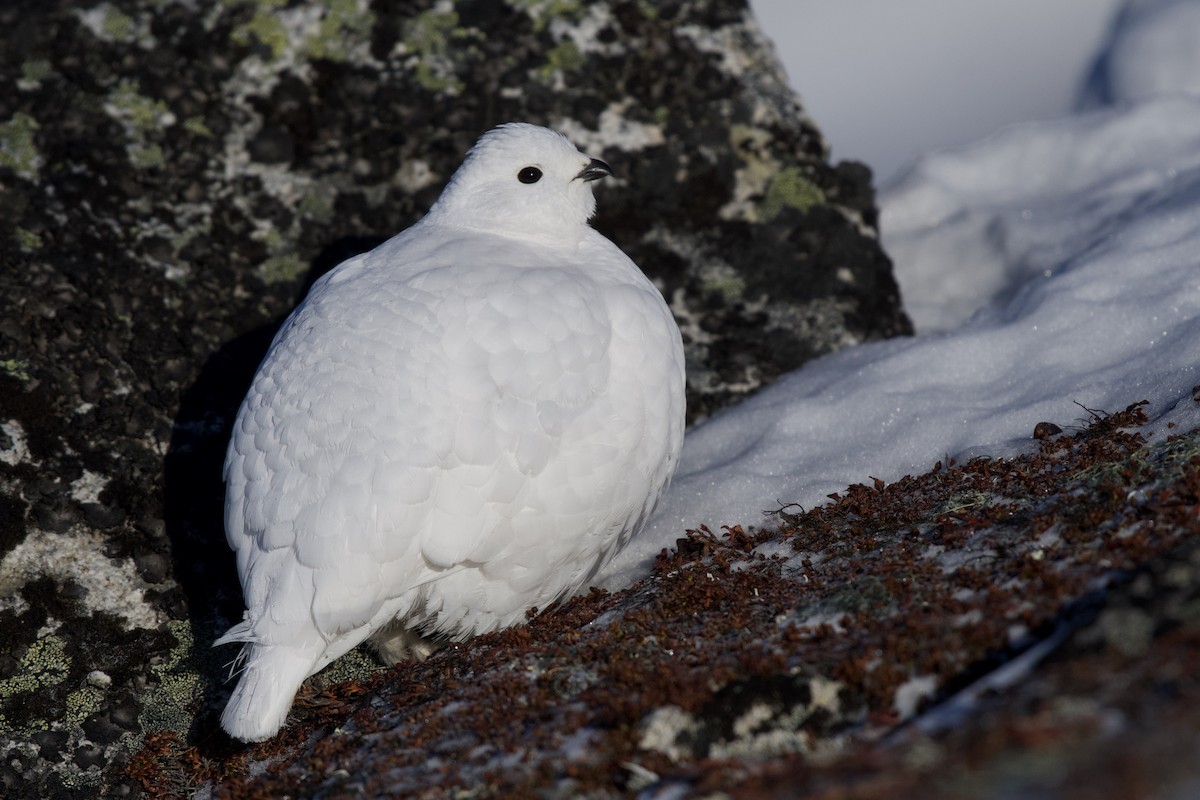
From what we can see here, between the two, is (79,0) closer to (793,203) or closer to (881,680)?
(793,203)

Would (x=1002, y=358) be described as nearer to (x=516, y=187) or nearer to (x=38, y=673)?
(x=516, y=187)

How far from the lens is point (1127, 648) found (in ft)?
6.86

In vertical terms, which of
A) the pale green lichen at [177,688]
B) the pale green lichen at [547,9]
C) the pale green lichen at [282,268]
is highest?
the pale green lichen at [547,9]

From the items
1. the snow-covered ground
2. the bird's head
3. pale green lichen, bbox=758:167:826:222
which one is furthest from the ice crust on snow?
the bird's head

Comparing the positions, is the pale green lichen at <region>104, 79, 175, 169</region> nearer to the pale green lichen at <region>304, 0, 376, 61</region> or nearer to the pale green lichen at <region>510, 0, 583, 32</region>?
the pale green lichen at <region>304, 0, 376, 61</region>

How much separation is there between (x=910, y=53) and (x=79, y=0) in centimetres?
809

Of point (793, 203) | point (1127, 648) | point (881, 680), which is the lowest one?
point (881, 680)

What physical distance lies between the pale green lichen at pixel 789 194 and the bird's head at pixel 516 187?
1.81m

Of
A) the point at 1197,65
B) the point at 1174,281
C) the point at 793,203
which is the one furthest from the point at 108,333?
the point at 1197,65

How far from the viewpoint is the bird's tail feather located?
347 centimetres

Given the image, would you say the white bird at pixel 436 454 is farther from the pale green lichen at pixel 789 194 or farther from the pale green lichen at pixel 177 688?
the pale green lichen at pixel 789 194

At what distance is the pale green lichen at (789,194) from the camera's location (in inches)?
246

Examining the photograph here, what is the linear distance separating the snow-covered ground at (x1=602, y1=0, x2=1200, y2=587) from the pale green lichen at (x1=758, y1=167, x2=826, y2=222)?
981 mm

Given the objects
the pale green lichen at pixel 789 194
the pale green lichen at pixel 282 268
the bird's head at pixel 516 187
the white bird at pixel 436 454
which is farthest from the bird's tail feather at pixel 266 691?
the pale green lichen at pixel 789 194
